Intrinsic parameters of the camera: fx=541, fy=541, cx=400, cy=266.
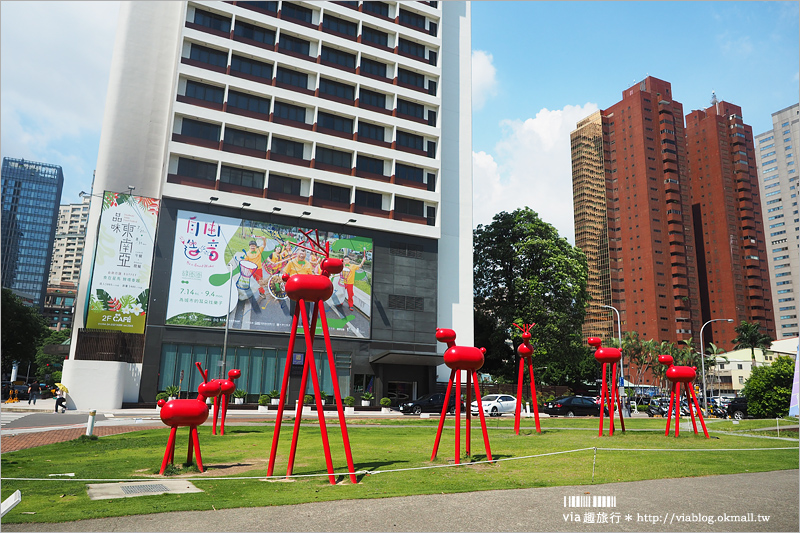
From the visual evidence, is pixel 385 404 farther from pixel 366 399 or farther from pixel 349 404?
pixel 349 404

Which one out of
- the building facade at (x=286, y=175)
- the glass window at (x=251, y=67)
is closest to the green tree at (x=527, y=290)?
the building facade at (x=286, y=175)

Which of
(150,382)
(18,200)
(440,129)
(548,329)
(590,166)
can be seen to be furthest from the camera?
(18,200)

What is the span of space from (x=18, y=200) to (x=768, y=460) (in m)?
185

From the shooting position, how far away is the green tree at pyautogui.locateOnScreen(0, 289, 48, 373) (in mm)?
58469

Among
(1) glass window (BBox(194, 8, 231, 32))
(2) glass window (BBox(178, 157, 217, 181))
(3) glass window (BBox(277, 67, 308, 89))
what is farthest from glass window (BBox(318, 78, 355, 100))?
(2) glass window (BBox(178, 157, 217, 181))

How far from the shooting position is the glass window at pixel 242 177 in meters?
45.1

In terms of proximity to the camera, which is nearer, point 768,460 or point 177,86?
point 768,460

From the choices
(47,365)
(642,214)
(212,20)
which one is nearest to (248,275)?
(212,20)

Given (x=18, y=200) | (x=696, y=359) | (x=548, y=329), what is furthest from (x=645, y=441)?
(x=18, y=200)

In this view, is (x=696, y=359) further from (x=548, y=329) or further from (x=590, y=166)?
(x=548, y=329)

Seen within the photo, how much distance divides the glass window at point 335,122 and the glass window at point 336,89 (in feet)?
7.24

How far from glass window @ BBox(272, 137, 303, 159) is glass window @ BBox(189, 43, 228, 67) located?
7890 mm

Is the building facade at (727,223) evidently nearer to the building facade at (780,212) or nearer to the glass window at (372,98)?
the building facade at (780,212)

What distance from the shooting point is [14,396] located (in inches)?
1770
